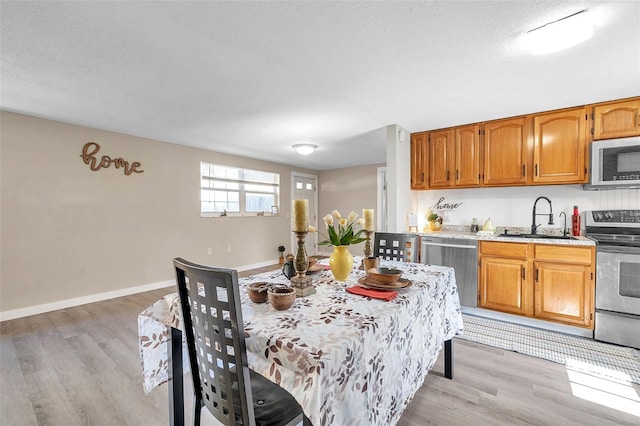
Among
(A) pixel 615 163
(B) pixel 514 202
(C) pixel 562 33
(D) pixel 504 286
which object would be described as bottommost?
(D) pixel 504 286

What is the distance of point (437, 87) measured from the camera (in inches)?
94.0

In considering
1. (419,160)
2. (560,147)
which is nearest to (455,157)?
(419,160)

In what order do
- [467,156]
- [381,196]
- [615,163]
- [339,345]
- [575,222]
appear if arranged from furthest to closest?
[381,196] → [467,156] → [575,222] → [615,163] → [339,345]

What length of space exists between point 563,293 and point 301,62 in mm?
3081

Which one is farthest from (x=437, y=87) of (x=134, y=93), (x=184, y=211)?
(x=184, y=211)

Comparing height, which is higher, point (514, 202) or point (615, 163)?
point (615, 163)

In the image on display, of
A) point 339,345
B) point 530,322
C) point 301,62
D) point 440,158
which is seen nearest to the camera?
point 339,345

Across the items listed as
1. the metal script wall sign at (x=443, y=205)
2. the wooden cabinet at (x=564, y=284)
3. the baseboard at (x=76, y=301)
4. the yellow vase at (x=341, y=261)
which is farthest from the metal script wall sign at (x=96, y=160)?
the wooden cabinet at (x=564, y=284)

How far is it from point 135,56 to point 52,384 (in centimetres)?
228

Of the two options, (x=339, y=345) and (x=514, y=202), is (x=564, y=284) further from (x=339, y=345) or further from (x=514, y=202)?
(x=339, y=345)

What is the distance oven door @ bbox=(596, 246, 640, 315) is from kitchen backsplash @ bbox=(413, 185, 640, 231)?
0.74m

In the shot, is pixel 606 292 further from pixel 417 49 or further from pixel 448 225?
pixel 417 49

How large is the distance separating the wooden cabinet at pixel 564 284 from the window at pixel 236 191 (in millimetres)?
4493

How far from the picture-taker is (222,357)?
968 mm
